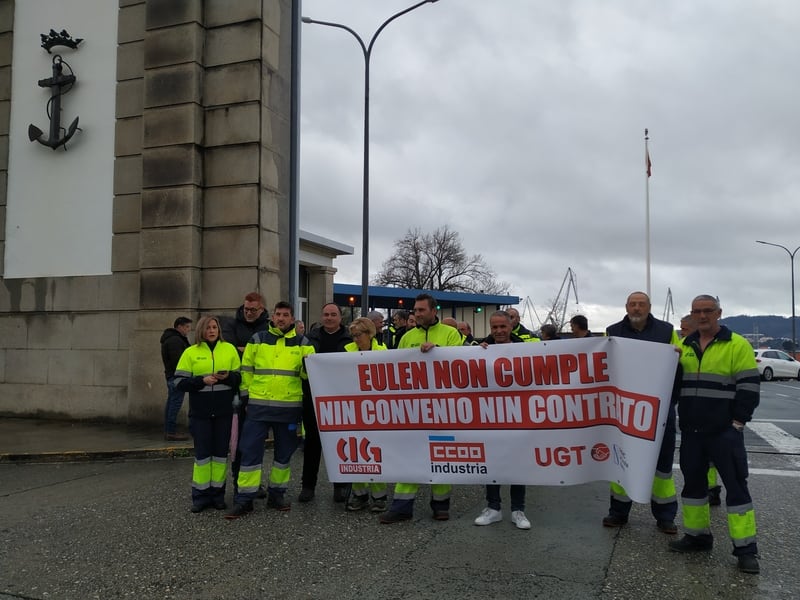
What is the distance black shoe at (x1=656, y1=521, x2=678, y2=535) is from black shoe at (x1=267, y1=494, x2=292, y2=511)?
10.6 feet

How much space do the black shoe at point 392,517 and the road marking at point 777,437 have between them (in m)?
6.21

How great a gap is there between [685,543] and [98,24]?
40.6ft

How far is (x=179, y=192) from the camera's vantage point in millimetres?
10883

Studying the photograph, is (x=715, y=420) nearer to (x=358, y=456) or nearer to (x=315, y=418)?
(x=358, y=456)

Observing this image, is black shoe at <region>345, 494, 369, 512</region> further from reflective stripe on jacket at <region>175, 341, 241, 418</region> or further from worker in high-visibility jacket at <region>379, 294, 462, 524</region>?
reflective stripe on jacket at <region>175, 341, 241, 418</region>

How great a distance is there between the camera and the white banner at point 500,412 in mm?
5133

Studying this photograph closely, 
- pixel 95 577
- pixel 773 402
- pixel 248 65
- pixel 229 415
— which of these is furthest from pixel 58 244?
pixel 773 402

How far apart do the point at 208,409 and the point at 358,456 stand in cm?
145

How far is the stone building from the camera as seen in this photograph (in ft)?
35.6

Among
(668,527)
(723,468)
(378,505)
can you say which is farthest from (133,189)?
(723,468)

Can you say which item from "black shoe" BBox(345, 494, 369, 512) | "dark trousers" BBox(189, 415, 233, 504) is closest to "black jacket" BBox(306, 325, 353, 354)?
"dark trousers" BBox(189, 415, 233, 504)

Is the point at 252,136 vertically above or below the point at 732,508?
above

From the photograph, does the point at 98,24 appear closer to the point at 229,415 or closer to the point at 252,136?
the point at 252,136

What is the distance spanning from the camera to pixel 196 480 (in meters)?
6.01
